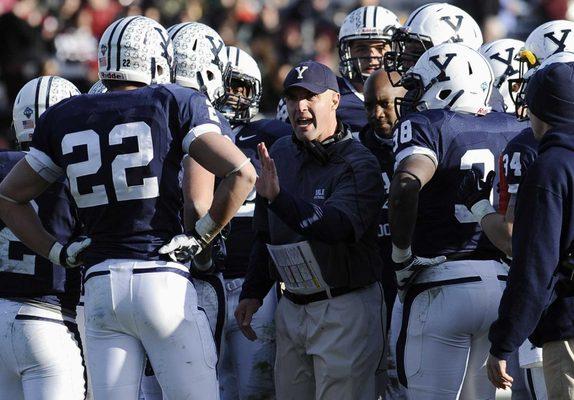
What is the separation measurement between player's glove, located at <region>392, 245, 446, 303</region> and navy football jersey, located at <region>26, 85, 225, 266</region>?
103 cm

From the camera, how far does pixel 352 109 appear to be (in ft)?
21.8

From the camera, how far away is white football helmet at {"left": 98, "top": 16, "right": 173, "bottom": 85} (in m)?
4.86

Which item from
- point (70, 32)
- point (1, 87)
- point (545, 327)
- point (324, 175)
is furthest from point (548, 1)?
point (545, 327)

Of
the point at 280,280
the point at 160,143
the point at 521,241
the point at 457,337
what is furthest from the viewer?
the point at 280,280

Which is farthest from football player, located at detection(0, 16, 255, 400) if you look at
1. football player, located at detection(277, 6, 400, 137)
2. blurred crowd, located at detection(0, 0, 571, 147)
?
blurred crowd, located at detection(0, 0, 571, 147)

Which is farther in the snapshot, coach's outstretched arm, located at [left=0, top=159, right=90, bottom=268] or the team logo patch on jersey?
the team logo patch on jersey

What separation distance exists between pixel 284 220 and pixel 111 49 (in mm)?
1044

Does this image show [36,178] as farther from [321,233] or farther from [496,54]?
[496,54]

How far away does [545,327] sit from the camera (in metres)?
4.02

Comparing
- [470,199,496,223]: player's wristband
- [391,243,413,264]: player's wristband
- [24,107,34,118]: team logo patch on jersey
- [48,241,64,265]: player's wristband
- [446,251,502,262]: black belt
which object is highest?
[24,107,34,118]: team logo patch on jersey

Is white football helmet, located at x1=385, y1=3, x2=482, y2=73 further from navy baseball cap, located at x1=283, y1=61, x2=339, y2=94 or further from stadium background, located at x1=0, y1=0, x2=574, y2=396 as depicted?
stadium background, located at x1=0, y1=0, x2=574, y2=396

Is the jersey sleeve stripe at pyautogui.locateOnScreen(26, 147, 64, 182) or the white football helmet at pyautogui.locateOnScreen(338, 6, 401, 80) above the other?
the white football helmet at pyautogui.locateOnScreen(338, 6, 401, 80)

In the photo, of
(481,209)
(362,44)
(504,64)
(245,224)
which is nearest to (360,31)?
(362,44)

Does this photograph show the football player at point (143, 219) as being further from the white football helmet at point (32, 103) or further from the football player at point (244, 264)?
the football player at point (244, 264)
